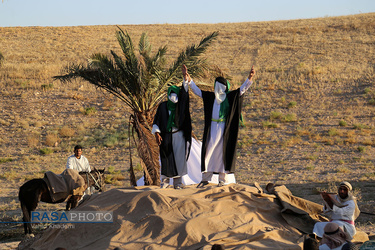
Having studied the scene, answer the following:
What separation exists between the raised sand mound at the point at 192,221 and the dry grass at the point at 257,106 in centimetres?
666

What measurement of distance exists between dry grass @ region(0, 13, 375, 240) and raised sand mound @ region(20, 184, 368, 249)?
6658 mm

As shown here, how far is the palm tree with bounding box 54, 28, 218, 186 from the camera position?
45.4ft

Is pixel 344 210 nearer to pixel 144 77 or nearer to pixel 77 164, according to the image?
pixel 77 164

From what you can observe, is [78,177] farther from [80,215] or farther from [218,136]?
[218,136]

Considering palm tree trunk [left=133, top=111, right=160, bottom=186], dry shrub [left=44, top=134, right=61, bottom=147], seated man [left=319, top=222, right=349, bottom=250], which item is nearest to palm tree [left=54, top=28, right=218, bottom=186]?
palm tree trunk [left=133, top=111, right=160, bottom=186]

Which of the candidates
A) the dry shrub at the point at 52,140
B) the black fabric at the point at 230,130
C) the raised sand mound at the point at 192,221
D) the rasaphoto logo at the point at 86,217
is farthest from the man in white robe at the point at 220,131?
the dry shrub at the point at 52,140

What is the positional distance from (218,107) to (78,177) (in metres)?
3.66

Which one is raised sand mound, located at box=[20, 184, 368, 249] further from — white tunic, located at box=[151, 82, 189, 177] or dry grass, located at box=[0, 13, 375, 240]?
dry grass, located at box=[0, 13, 375, 240]

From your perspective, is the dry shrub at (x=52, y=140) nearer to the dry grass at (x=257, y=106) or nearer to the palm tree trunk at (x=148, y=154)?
the dry grass at (x=257, y=106)

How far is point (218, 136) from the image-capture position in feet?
32.6

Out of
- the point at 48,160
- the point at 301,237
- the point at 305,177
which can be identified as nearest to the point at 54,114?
the point at 48,160

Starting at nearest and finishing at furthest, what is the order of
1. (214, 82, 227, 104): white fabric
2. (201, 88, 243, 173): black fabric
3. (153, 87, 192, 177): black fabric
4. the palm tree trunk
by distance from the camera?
1. (201, 88, 243, 173): black fabric
2. (214, 82, 227, 104): white fabric
3. (153, 87, 192, 177): black fabric
4. the palm tree trunk

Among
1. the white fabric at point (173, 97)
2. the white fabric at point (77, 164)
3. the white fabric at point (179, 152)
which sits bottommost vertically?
the white fabric at point (77, 164)

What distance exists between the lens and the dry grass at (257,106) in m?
20.5
